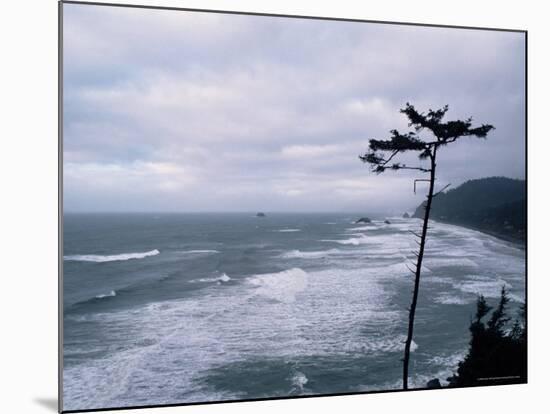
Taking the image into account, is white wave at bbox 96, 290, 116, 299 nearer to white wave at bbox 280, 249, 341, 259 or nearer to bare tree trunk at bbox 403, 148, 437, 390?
white wave at bbox 280, 249, 341, 259

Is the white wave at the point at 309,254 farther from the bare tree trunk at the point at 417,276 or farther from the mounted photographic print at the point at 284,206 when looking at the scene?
the bare tree trunk at the point at 417,276

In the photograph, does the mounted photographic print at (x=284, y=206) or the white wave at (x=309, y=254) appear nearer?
the mounted photographic print at (x=284, y=206)

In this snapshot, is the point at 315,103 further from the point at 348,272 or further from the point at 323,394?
the point at 323,394

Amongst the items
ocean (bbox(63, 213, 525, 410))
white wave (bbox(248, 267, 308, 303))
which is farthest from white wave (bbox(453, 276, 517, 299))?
white wave (bbox(248, 267, 308, 303))

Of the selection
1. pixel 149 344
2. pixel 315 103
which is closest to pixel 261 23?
pixel 315 103

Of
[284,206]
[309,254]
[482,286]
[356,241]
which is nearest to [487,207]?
[482,286]

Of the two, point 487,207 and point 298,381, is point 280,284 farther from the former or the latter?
point 487,207

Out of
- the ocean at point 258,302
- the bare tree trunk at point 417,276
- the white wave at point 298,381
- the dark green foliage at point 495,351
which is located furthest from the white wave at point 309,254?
the dark green foliage at point 495,351
